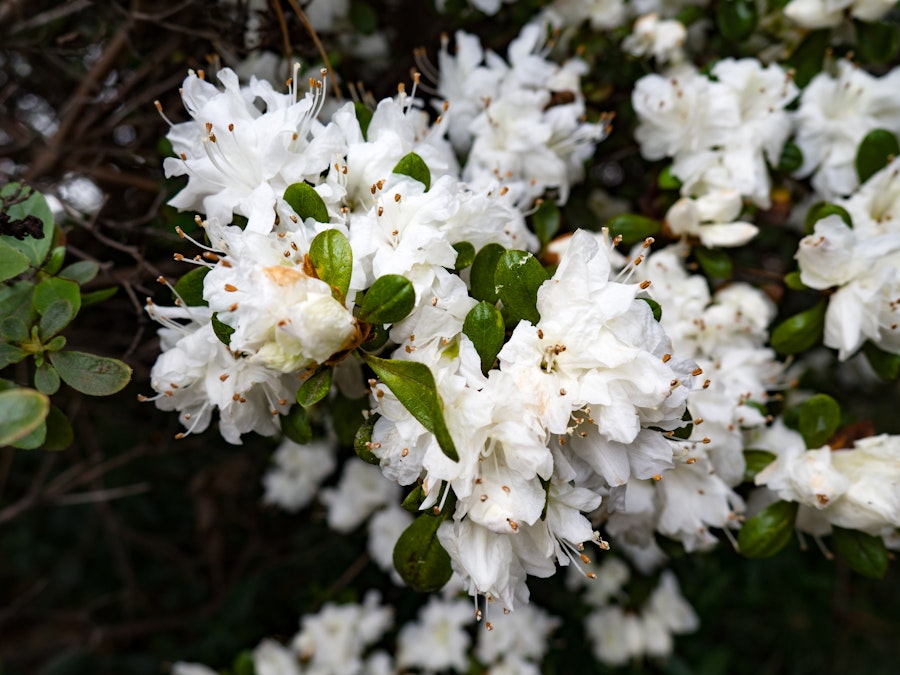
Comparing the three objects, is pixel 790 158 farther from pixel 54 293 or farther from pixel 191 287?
pixel 54 293

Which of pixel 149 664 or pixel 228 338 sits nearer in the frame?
pixel 228 338

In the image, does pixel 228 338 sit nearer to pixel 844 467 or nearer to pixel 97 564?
pixel 844 467

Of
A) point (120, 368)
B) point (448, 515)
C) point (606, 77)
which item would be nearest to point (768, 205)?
point (606, 77)

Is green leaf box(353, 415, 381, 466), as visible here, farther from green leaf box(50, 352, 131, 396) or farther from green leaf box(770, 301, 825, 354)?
green leaf box(770, 301, 825, 354)

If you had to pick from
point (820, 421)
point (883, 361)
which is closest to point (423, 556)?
point (820, 421)

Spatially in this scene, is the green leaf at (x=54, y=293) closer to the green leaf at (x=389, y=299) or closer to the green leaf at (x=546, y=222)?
the green leaf at (x=389, y=299)

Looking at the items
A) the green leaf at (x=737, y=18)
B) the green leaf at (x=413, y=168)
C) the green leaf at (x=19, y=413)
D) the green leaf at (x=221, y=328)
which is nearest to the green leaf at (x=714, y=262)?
the green leaf at (x=737, y=18)
